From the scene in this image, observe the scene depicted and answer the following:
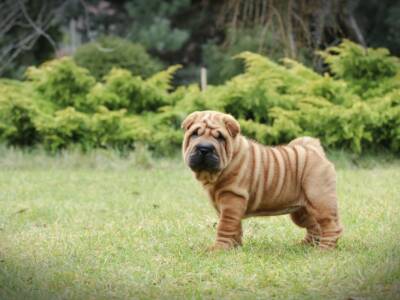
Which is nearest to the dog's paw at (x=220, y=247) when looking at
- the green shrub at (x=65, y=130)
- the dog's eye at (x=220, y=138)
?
the dog's eye at (x=220, y=138)

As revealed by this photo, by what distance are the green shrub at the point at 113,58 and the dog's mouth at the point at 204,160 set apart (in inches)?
459

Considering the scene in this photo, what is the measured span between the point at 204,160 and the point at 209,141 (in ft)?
0.53

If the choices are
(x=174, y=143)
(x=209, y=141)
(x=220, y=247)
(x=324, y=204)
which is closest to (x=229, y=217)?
(x=220, y=247)

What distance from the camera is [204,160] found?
6.00 meters

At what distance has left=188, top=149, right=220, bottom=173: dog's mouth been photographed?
6004 mm

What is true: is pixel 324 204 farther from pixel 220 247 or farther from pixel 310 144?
pixel 220 247

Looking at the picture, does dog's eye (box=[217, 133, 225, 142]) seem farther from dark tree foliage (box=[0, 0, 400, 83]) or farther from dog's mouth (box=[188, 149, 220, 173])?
dark tree foliage (box=[0, 0, 400, 83])

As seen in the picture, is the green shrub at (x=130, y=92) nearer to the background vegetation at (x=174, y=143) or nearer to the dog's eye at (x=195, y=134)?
the background vegetation at (x=174, y=143)

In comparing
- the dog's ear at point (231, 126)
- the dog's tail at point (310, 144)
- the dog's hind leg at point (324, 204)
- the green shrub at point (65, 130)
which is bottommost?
the green shrub at point (65, 130)

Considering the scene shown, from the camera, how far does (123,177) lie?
11.7m

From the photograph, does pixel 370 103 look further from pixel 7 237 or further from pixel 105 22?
pixel 105 22

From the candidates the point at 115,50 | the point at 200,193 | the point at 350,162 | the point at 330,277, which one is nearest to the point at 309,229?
the point at 330,277

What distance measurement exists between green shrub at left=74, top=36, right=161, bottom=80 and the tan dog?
11.4 metres

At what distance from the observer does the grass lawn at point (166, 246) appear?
17.1ft
